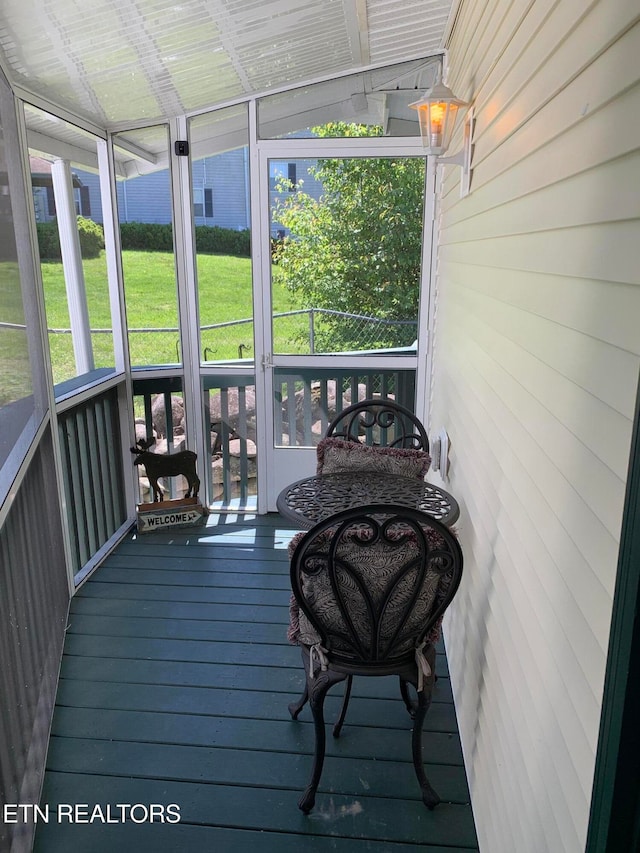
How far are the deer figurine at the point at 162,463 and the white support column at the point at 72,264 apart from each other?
58 centimetres

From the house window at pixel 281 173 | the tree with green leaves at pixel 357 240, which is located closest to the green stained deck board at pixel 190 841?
the tree with green leaves at pixel 357 240

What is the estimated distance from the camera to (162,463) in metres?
3.85

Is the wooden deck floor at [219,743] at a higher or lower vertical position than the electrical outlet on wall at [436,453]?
lower

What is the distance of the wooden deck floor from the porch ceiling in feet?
7.87

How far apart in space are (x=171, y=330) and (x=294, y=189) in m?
1.18

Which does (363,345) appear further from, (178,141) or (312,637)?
(312,637)

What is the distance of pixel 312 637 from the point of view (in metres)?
1.95

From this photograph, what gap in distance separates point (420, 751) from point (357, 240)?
9.34 ft

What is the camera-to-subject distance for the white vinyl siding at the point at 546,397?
0.98m

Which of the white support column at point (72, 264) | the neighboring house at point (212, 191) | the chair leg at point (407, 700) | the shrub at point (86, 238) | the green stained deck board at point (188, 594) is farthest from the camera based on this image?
the neighboring house at point (212, 191)

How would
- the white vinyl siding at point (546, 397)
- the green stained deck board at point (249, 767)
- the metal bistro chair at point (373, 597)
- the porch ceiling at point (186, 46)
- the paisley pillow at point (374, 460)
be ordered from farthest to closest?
the paisley pillow at point (374, 460), the porch ceiling at point (186, 46), the green stained deck board at point (249, 767), the metal bistro chair at point (373, 597), the white vinyl siding at point (546, 397)

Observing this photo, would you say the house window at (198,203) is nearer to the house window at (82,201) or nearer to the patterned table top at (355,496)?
the house window at (82,201)

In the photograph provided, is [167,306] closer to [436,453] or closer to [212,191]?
[212,191]

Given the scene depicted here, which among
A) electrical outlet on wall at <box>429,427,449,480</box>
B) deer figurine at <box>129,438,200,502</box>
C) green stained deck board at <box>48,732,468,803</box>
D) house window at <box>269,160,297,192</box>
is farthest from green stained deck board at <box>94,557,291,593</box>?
house window at <box>269,160,297,192</box>
